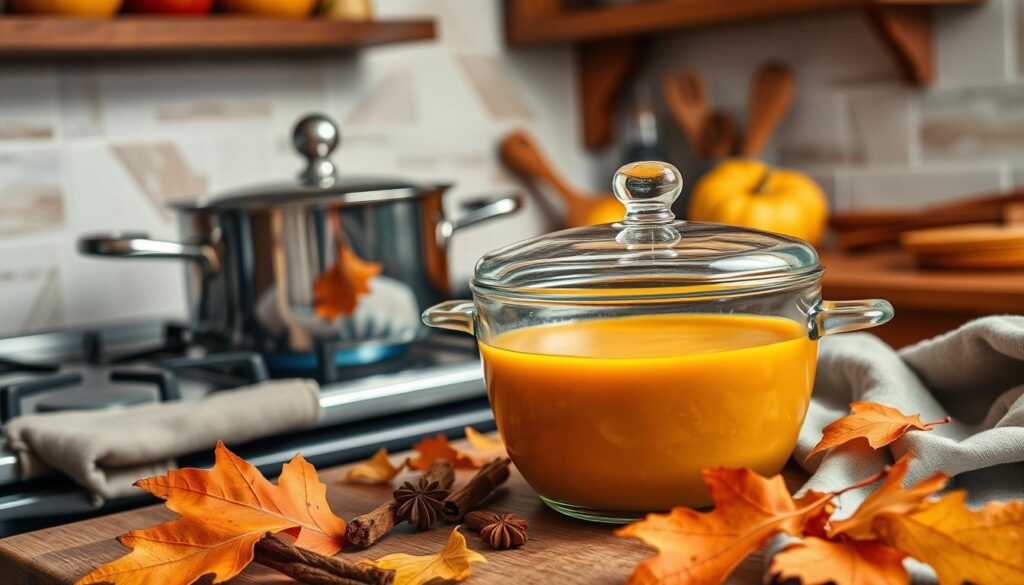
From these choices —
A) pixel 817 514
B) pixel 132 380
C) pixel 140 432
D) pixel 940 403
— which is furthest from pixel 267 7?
pixel 817 514

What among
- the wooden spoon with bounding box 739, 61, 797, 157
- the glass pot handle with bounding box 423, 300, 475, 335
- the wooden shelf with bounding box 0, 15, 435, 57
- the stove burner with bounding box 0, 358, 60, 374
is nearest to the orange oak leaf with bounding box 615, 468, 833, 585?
the glass pot handle with bounding box 423, 300, 475, 335

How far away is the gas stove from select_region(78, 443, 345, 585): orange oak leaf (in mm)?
308

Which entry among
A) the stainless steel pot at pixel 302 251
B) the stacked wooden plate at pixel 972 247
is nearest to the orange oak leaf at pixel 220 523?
the stainless steel pot at pixel 302 251

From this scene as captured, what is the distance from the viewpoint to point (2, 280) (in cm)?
159

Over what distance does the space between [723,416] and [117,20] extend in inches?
45.1

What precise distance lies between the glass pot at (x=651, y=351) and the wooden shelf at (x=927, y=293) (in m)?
0.79

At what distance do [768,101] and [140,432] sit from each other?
55.6 inches

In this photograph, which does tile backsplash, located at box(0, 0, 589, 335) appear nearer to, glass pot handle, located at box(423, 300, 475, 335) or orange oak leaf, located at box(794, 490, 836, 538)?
glass pot handle, located at box(423, 300, 475, 335)

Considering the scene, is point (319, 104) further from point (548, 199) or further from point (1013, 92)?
point (1013, 92)

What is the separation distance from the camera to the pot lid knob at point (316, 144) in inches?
50.5

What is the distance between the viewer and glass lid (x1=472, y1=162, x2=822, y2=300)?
609 millimetres

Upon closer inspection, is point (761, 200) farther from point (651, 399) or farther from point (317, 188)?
point (651, 399)

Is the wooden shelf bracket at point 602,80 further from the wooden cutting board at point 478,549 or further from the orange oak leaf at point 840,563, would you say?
the orange oak leaf at point 840,563

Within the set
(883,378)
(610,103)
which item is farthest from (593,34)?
(883,378)
